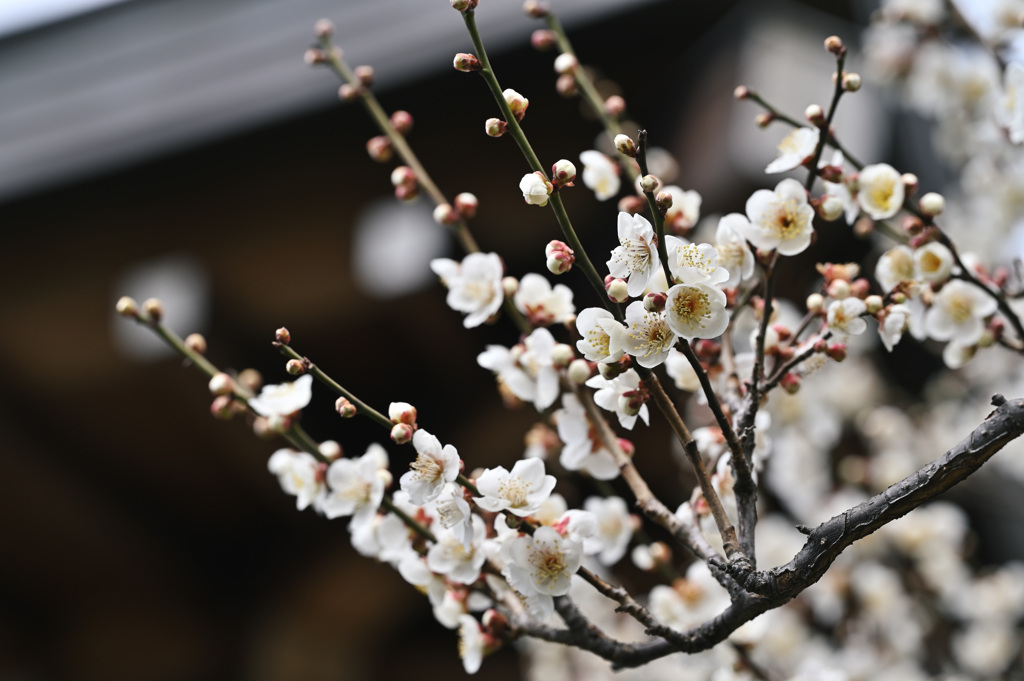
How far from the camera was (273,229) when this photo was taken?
164 centimetres

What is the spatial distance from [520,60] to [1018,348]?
1001mm

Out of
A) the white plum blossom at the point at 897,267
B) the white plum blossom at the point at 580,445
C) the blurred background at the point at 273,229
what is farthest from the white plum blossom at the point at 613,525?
the blurred background at the point at 273,229

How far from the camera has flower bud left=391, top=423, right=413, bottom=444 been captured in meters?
0.53

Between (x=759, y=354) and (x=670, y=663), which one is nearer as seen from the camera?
(x=759, y=354)

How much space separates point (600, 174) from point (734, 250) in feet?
0.58

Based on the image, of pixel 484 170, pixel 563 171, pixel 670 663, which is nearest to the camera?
pixel 563 171

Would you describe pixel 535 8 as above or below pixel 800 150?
above

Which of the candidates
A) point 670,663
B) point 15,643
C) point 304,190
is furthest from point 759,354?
point 15,643

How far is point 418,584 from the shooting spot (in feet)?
2.20

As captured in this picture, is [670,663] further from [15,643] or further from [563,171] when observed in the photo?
[15,643]

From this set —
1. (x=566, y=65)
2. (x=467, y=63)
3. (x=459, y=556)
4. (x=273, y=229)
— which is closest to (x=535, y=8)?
(x=566, y=65)

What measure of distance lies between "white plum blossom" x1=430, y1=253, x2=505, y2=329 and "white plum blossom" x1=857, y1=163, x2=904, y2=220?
310 millimetres

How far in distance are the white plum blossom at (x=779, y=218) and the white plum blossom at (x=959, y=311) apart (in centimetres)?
22

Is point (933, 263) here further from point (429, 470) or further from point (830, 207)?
point (429, 470)
